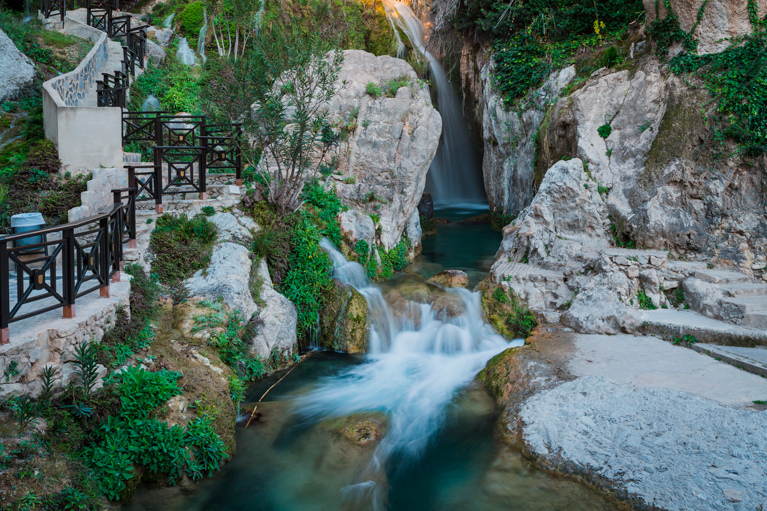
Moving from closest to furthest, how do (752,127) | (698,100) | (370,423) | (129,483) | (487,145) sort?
(129,483) < (370,423) < (752,127) < (698,100) < (487,145)

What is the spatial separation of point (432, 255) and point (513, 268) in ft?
17.4

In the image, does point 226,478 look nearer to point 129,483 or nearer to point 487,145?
point 129,483

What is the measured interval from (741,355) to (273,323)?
750cm

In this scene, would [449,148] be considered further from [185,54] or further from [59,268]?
[59,268]

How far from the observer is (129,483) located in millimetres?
5105

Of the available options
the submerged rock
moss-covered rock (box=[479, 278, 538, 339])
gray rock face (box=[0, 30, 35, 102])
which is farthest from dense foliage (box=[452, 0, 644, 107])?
gray rock face (box=[0, 30, 35, 102])

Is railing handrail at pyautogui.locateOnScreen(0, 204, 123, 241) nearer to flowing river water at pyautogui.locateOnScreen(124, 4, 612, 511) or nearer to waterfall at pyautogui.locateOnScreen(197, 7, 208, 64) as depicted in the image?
flowing river water at pyautogui.locateOnScreen(124, 4, 612, 511)

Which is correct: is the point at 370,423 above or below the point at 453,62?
below

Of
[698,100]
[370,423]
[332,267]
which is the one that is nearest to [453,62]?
[698,100]

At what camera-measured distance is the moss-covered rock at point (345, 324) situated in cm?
972

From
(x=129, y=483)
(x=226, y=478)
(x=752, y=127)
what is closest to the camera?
(x=129, y=483)

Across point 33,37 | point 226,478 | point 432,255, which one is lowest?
point 226,478

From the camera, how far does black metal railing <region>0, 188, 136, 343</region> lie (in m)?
4.55

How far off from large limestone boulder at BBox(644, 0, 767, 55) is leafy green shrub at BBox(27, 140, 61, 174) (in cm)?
1420
